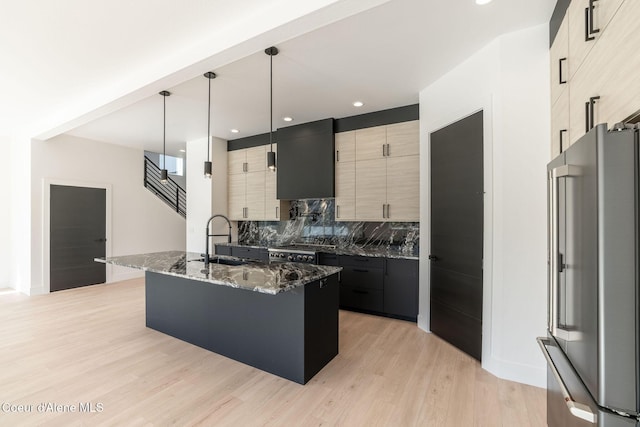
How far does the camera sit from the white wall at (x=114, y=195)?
16.5 ft

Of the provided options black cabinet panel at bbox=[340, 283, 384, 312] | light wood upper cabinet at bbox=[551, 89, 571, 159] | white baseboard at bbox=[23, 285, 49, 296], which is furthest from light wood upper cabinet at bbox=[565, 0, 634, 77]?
white baseboard at bbox=[23, 285, 49, 296]

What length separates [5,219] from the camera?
5.40m

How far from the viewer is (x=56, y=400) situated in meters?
2.17

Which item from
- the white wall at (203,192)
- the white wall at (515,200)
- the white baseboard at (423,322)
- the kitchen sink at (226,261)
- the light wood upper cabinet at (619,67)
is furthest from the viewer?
the white wall at (203,192)

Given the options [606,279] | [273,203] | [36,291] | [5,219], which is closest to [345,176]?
[273,203]

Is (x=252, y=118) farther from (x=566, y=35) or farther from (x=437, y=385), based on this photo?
(x=437, y=385)

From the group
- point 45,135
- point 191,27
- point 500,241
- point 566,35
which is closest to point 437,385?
point 500,241

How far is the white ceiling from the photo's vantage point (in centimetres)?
211

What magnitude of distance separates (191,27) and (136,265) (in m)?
2.25

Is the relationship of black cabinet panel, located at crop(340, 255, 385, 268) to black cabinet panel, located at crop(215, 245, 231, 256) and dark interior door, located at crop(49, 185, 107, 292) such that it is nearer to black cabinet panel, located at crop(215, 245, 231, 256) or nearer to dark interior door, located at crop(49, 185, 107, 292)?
black cabinet panel, located at crop(215, 245, 231, 256)

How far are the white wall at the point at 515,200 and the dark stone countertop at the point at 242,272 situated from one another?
1403mm

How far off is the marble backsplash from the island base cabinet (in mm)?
1831

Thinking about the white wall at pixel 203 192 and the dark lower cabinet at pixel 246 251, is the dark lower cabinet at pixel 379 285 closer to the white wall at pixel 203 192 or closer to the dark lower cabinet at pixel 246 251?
the dark lower cabinet at pixel 246 251

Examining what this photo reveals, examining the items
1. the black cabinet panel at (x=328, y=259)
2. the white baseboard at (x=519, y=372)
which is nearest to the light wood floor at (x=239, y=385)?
the white baseboard at (x=519, y=372)
